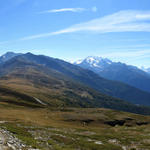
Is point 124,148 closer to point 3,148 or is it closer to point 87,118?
point 3,148

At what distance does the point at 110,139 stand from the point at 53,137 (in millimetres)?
18188

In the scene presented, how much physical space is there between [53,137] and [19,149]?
706 inches

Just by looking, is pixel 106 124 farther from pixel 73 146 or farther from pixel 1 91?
pixel 1 91

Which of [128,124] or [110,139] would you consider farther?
[128,124]

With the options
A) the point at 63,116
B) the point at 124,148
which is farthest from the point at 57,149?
the point at 63,116

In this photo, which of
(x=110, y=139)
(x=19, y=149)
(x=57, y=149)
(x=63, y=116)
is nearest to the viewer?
(x=19, y=149)

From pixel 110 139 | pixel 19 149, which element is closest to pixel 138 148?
pixel 110 139

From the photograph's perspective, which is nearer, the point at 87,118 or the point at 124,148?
the point at 124,148

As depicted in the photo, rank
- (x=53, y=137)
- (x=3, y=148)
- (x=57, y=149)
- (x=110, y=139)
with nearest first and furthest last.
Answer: (x=3, y=148) < (x=57, y=149) < (x=53, y=137) < (x=110, y=139)

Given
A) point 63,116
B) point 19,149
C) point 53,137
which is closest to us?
point 19,149

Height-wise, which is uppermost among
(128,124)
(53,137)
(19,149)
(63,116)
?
Result: (19,149)

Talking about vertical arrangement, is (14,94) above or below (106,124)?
above

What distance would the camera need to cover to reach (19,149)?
24609 mm

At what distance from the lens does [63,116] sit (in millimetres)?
94000
